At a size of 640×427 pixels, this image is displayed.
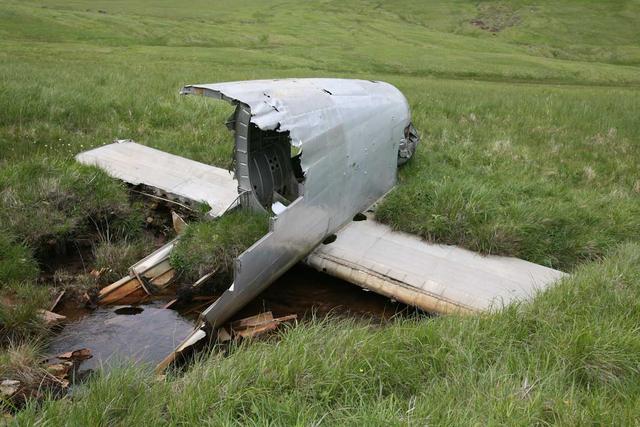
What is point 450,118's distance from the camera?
1562 cm

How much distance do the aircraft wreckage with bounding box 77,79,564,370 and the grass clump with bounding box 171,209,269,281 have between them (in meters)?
0.23

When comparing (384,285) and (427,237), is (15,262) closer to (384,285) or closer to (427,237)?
(384,285)

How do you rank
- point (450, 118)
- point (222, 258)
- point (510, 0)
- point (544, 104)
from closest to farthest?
point (222, 258), point (450, 118), point (544, 104), point (510, 0)

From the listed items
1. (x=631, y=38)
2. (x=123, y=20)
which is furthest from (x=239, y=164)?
(x=631, y=38)

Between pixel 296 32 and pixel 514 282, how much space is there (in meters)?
46.1

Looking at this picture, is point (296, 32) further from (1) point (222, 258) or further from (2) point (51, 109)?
(1) point (222, 258)

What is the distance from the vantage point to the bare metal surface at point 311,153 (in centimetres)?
608

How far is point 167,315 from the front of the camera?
6.49 m

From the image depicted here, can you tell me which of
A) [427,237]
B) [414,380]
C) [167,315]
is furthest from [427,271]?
[167,315]

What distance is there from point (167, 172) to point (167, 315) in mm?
3642

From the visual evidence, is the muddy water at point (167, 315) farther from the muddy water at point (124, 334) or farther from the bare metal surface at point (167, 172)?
the bare metal surface at point (167, 172)

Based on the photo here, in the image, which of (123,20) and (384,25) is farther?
(384,25)

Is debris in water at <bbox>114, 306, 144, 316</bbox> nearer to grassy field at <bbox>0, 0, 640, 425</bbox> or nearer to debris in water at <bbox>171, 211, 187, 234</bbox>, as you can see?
grassy field at <bbox>0, 0, 640, 425</bbox>

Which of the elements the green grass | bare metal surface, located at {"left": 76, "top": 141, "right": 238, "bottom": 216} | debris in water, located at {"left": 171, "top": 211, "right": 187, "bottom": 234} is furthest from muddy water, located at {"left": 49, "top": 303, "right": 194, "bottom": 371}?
bare metal surface, located at {"left": 76, "top": 141, "right": 238, "bottom": 216}
